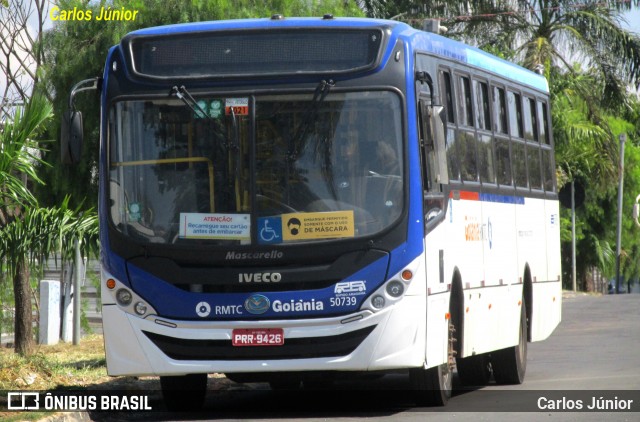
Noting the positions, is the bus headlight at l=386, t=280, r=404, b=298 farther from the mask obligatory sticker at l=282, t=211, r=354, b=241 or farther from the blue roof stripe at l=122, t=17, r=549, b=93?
the blue roof stripe at l=122, t=17, r=549, b=93

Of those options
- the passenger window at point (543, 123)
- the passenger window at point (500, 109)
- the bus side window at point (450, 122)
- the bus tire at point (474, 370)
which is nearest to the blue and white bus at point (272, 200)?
the bus side window at point (450, 122)

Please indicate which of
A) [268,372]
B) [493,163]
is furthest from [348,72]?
[493,163]

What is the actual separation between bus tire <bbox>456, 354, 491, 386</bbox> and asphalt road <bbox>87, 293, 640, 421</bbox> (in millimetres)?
154

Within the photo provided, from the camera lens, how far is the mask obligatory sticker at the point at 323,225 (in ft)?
36.0

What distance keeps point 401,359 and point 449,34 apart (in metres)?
29.9

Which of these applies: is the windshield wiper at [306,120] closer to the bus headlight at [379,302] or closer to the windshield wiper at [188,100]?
the windshield wiper at [188,100]

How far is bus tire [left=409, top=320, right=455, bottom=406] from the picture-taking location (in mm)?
11859

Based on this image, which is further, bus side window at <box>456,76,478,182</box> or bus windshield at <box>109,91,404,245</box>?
bus side window at <box>456,76,478,182</box>

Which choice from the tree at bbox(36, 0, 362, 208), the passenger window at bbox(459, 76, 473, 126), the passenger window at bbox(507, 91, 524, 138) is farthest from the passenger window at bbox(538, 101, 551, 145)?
the tree at bbox(36, 0, 362, 208)

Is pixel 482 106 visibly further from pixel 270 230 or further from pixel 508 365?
pixel 270 230

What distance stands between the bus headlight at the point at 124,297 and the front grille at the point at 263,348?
309mm

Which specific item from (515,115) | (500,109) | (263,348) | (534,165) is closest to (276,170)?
(263,348)

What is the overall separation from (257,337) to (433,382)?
5.67ft

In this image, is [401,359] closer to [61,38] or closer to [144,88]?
[144,88]
